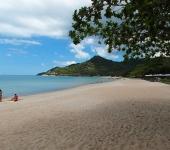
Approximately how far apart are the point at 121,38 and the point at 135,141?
4.20 meters

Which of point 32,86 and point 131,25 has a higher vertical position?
point 131,25

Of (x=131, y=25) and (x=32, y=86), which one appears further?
(x=32, y=86)

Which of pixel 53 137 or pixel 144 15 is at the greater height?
pixel 144 15

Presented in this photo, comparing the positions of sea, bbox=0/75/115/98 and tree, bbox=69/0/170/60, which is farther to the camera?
sea, bbox=0/75/115/98

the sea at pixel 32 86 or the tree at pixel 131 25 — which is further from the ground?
the tree at pixel 131 25

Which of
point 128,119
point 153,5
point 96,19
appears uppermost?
point 153,5

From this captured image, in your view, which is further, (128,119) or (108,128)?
(128,119)

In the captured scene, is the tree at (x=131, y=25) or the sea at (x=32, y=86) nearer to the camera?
the tree at (x=131, y=25)

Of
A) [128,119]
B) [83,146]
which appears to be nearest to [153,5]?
[83,146]

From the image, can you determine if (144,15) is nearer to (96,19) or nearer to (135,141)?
(96,19)

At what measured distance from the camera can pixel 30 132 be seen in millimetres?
7590

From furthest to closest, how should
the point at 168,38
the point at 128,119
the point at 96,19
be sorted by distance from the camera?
the point at 128,119
the point at 168,38
the point at 96,19

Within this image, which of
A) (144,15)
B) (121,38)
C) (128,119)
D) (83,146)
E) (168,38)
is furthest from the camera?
(128,119)

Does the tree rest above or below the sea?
above
